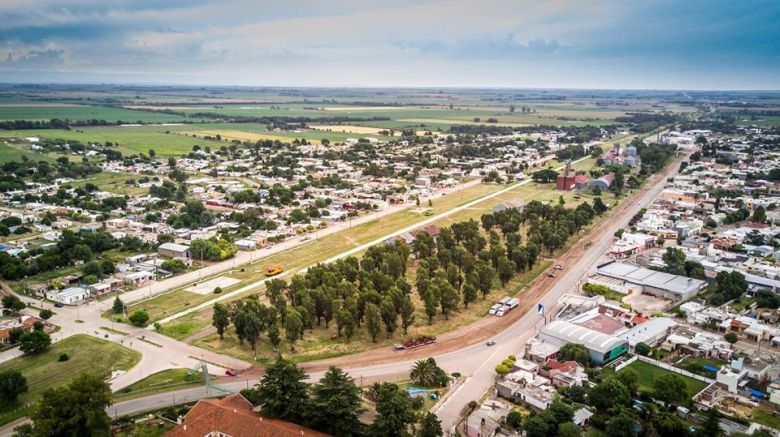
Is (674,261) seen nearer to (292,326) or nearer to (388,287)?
(388,287)

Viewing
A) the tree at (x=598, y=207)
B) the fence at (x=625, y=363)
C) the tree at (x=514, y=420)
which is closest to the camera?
the tree at (x=514, y=420)

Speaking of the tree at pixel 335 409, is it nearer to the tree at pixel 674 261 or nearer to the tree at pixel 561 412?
the tree at pixel 561 412

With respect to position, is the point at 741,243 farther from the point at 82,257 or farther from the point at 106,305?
the point at 82,257

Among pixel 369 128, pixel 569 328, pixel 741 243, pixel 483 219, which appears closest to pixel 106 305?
pixel 569 328

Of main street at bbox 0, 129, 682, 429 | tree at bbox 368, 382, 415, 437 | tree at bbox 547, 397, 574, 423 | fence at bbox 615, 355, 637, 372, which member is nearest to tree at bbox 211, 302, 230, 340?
main street at bbox 0, 129, 682, 429

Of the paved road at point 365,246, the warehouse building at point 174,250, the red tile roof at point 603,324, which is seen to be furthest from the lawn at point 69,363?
the red tile roof at point 603,324

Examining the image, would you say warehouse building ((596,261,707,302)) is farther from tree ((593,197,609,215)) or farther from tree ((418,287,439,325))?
tree ((593,197,609,215))
